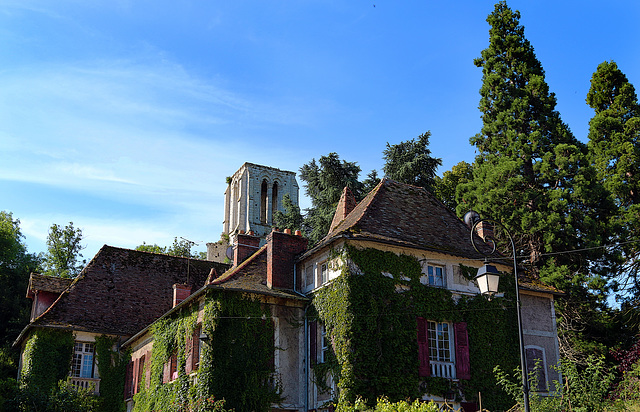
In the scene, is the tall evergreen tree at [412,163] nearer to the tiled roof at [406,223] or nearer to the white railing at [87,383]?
the tiled roof at [406,223]

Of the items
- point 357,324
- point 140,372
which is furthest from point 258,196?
point 357,324

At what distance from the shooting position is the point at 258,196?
3019 inches

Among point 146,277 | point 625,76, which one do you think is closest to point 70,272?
point 146,277

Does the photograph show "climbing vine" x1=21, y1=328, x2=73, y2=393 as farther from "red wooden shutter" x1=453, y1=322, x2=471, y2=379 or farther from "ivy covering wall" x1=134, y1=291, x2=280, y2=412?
"red wooden shutter" x1=453, y1=322, x2=471, y2=379

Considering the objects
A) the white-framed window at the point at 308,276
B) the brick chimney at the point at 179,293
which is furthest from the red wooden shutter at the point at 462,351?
the brick chimney at the point at 179,293

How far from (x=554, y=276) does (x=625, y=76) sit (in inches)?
478

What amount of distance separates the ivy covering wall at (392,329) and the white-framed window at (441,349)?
26 cm

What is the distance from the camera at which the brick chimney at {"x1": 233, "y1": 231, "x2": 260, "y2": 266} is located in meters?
25.0

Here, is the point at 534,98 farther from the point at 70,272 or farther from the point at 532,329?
the point at 70,272

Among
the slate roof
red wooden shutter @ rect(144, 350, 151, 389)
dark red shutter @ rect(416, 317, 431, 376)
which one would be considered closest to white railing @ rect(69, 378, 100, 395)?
the slate roof

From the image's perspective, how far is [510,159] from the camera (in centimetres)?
2927

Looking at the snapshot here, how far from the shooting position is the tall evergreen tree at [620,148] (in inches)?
1069

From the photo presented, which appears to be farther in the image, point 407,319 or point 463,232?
point 463,232

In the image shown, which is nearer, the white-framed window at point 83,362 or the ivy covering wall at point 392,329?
the ivy covering wall at point 392,329
